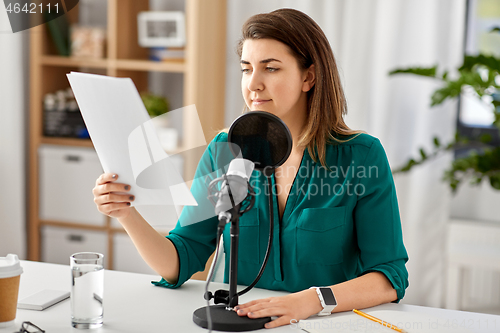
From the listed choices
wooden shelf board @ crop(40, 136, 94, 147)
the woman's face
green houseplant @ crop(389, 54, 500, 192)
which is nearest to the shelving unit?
wooden shelf board @ crop(40, 136, 94, 147)

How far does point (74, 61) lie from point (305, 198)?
2081mm

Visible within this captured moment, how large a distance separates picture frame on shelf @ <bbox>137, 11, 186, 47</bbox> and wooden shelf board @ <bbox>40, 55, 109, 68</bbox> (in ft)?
0.84

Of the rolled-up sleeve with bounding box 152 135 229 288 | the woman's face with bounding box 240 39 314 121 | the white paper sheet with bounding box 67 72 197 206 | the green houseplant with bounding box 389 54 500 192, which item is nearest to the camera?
the white paper sheet with bounding box 67 72 197 206

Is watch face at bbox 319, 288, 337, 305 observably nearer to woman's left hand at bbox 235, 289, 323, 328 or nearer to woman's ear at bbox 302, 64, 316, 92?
woman's left hand at bbox 235, 289, 323, 328

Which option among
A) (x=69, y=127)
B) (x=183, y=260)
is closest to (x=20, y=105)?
(x=69, y=127)

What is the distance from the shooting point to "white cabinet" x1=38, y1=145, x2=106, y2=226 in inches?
116

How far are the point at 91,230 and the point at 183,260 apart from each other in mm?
1880

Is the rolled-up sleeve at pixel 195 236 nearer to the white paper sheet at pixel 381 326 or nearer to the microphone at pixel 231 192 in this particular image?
the microphone at pixel 231 192

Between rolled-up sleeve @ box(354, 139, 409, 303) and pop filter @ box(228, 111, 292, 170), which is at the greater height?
pop filter @ box(228, 111, 292, 170)

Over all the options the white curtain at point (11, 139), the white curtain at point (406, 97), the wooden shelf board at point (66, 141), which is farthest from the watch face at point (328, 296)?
the white curtain at point (11, 139)

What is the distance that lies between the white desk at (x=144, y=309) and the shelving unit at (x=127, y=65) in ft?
5.16

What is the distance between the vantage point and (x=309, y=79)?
58.2 inches

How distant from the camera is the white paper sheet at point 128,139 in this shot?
0.94 m

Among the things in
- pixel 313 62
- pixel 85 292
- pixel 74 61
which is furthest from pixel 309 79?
pixel 74 61
